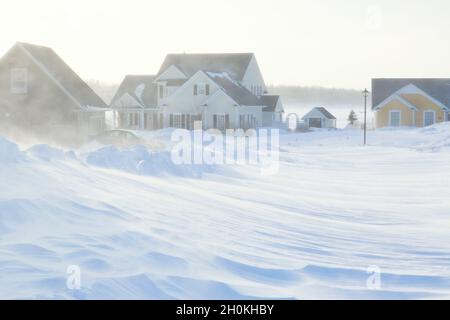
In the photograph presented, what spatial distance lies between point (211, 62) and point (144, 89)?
6957 millimetres

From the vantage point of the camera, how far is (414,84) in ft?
198

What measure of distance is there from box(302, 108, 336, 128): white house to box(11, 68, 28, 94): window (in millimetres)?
34676

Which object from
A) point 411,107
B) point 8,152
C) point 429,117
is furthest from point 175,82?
point 8,152

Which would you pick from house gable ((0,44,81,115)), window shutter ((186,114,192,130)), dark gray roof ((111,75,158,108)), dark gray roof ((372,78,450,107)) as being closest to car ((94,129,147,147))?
house gable ((0,44,81,115))

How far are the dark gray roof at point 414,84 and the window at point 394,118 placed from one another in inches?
66.9

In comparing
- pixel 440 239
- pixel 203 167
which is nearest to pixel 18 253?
pixel 440 239

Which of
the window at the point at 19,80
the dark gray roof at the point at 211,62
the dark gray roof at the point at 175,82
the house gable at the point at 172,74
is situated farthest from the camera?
the dark gray roof at the point at 211,62

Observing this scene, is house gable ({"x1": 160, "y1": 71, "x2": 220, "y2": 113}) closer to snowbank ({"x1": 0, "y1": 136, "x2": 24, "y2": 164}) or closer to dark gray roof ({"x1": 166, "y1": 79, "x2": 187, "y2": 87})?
dark gray roof ({"x1": 166, "y1": 79, "x2": 187, "y2": 87})

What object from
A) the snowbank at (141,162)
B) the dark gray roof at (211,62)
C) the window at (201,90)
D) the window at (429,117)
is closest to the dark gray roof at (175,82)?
the dark gray roof at (211,62)

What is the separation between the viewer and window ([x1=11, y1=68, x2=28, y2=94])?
3372 cm

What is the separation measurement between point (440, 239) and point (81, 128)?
25.1 metres

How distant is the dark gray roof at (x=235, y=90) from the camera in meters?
53.4

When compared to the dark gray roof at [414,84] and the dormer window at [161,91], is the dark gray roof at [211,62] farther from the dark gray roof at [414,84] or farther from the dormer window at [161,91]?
the dark gray roof at [414,84]
